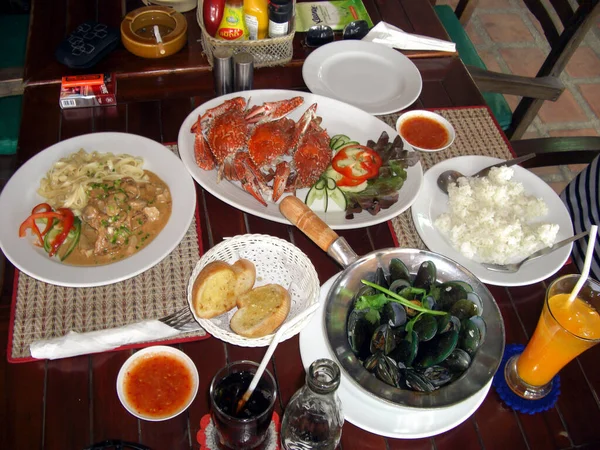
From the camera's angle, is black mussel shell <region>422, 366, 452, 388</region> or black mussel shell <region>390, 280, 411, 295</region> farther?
black mussel shell <region>390, 280, 411, 295</region>

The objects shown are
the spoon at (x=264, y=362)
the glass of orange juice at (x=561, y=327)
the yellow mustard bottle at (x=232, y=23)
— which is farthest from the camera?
the yellow mustard bottle at (x=232, y=23)

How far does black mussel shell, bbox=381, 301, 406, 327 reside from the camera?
140cm

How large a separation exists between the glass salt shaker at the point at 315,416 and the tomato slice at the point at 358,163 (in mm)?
981

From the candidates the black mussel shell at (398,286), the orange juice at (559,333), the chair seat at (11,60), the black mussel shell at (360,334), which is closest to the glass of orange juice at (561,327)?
the orange juice at (559,333)

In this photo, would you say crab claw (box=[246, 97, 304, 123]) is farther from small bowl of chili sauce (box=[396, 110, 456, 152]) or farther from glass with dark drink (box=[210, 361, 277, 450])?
glass with dark drink (box=[210, 361, 277, 450])

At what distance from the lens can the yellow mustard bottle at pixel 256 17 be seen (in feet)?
7.66

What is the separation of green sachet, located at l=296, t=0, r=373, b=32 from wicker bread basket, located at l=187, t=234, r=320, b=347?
1425 millimetres

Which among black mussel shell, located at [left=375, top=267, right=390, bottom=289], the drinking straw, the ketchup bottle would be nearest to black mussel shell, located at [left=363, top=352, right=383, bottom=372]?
black mussel shell, located at [left=375, top=267, right=390, bottom=289]

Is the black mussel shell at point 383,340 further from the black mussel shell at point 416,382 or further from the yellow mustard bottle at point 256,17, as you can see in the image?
the yellow mustard bottle at point 256,17

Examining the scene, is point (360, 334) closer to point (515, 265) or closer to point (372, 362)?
point (372, 362)

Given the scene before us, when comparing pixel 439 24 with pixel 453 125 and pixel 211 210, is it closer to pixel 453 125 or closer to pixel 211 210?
pixel 453 125

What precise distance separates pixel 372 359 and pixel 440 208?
84 cm

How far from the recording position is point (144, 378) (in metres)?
1.52

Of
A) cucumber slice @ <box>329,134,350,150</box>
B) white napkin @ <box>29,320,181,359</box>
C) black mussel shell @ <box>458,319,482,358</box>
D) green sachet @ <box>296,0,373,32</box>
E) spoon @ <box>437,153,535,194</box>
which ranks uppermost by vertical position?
green sachet @ <box>296,0,373,32</box>
